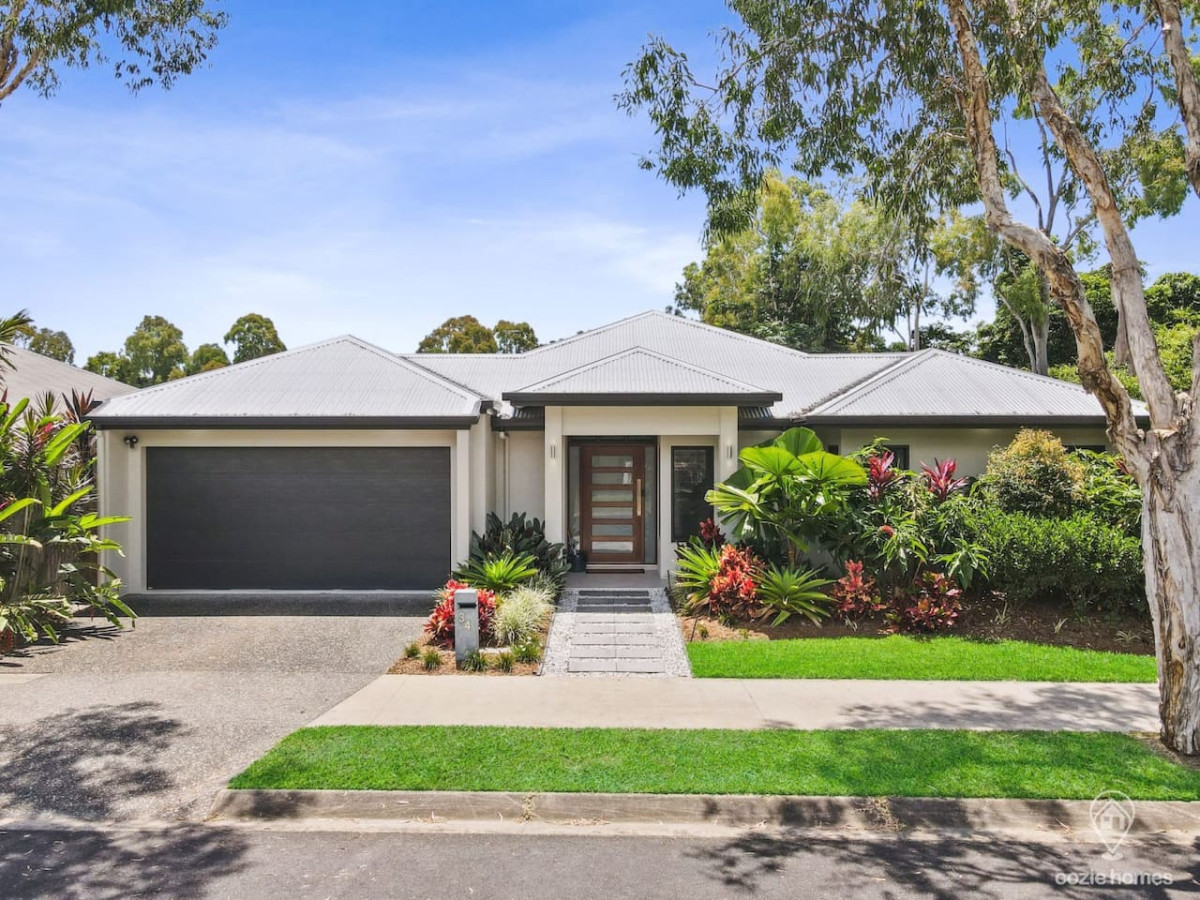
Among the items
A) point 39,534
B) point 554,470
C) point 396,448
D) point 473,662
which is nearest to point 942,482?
point 554,470

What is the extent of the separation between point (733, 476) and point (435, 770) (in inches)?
297

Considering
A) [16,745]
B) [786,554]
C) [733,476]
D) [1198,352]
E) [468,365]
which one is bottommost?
[16,745]

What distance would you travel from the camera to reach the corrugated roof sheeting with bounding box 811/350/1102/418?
1268 centimetres

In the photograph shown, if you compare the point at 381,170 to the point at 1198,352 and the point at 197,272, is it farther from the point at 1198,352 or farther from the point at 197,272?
the point at 1198,352

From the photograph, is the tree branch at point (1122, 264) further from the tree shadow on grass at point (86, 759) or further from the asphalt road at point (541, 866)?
the tree shadow on grass at point (86, 759)

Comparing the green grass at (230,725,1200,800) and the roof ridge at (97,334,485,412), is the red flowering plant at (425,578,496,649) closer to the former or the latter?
the green grass at (230,725,1200,800)

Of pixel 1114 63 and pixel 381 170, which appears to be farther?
pixel 381 170

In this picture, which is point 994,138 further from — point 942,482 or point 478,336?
point 478,336

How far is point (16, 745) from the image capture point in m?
6.30

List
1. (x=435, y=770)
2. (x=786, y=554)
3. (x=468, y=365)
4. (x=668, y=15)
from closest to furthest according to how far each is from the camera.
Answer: (x=435, y=770), (x=668, y=15), (x=786, y=554), (x=468, y=365)

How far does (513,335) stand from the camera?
51.5 meters

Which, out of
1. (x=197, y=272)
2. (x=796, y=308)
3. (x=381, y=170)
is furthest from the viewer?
(x=796, y=308)

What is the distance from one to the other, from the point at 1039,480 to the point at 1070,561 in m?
1.56

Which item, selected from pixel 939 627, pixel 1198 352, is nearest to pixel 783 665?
pixel 939 627
